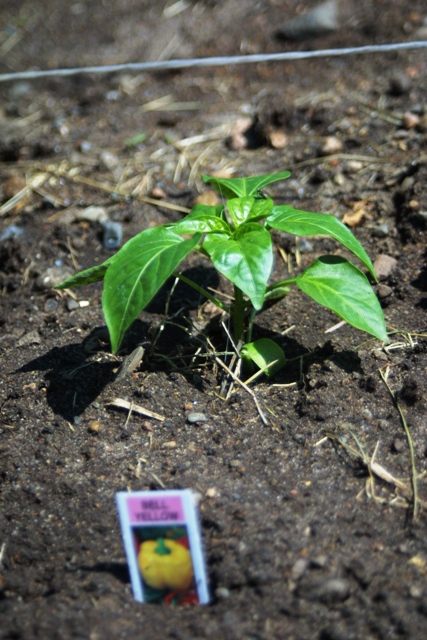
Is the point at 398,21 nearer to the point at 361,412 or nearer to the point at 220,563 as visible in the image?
the point at 361,412

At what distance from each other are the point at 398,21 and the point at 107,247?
2591 mm

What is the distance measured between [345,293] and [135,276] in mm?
662

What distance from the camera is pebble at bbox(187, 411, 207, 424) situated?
2039 mm

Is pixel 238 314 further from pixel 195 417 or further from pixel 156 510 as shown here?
pixel 156 510

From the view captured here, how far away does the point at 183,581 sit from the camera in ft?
4.90

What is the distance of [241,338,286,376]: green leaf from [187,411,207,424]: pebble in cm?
25

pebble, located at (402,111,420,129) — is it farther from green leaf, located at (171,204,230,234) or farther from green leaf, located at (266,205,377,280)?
green leaf, located at (171,204,230,234)

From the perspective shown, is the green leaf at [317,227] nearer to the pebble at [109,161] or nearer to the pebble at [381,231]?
the pebble at [381,231]

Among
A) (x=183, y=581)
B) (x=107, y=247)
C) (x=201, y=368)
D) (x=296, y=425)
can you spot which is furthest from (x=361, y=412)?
(x=107, y=247)

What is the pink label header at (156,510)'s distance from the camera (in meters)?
1.43

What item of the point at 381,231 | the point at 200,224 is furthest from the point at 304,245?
the point at 200,224

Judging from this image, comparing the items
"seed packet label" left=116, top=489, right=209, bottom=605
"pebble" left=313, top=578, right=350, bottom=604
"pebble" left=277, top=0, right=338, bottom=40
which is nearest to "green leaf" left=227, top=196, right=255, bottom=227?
"seed packet label" left=116, top=489, right=209, bottom=605

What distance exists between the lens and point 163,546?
1.48 m

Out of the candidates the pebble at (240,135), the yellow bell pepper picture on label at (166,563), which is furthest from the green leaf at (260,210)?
the pebble at (240,135)
